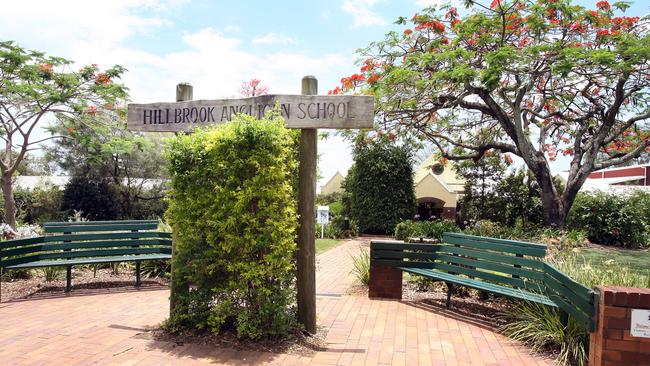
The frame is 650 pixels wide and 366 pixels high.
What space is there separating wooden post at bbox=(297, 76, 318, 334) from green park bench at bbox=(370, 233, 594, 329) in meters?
1.80

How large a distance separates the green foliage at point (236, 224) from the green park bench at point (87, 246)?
8.40 feet

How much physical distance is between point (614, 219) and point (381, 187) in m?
8.62

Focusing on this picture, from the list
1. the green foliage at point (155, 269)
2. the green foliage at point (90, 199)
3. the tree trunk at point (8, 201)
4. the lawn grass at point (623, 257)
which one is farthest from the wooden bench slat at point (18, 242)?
the green foliage at point (90, 199)

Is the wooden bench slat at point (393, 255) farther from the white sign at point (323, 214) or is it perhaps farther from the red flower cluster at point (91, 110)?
the red flower cluster at point (91, 110)

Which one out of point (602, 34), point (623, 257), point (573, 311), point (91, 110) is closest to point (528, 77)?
point (602, 34)

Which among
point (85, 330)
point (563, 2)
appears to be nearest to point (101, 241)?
point (85, 330)

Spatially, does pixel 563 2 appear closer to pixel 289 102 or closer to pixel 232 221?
pixel 289 102

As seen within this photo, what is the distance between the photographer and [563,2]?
11.1 m

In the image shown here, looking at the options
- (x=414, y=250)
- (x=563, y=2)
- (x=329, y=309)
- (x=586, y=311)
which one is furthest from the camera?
(x=563, y=2)

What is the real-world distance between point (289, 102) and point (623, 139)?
15.1 m

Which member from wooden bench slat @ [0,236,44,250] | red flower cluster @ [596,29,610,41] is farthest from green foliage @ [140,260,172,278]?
red flower cluster @ [596,29,610,41]

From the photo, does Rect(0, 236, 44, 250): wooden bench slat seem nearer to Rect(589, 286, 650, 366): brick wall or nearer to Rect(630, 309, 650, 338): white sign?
Rect(589, 286, 650, 366): brick wall

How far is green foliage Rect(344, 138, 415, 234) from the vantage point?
18.1 m

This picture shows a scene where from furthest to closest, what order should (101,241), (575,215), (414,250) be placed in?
(575,215), (101,241), (414,250)
